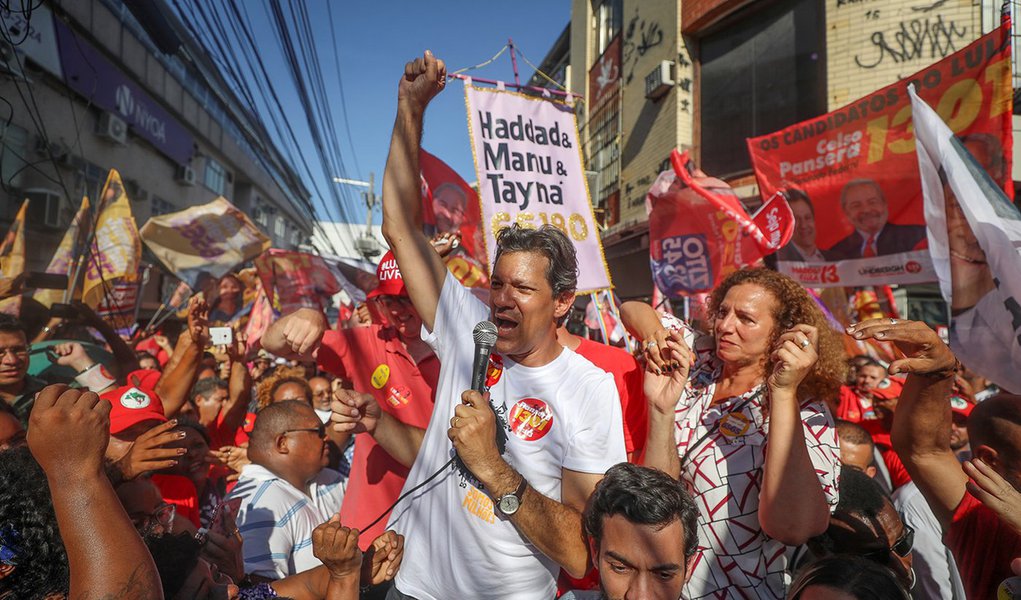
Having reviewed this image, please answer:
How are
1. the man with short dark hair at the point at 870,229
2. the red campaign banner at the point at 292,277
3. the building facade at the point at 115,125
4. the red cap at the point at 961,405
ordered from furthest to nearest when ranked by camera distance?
1. the red campaign banner at the point at 292,277
2. the building facade at the point at 115,125
3. the man with short dark hair at the point at 870,229
4. the red cap at the point at 961,405

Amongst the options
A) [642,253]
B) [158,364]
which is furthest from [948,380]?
[642,253]

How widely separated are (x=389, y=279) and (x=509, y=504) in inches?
63.2

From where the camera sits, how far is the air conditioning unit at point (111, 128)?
45.8 feet

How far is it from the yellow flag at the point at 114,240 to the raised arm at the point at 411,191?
5.78 meters

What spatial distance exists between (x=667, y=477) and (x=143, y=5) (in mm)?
3907

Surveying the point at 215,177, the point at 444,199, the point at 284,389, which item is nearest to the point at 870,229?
the point at 444,199

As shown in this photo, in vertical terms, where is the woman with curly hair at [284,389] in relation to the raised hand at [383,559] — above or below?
above

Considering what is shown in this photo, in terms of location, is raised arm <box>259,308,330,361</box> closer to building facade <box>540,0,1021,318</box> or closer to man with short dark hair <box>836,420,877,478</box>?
man with short dark hair <box>836,420,877,478</box>

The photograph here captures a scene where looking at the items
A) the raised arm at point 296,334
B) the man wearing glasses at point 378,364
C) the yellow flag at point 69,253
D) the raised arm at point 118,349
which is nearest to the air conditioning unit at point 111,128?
the yellow flag at point 69,253

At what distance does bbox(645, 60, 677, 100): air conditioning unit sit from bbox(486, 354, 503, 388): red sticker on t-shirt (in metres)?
11.1

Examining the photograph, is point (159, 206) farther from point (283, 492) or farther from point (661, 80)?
point (283, 492)

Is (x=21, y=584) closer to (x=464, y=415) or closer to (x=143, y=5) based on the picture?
(x=464, y=415)

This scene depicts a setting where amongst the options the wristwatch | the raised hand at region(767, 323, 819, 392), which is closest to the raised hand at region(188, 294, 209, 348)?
the wristwatch

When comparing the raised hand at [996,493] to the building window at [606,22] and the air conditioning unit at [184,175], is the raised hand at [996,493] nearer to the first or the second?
the building window at [606,22]
